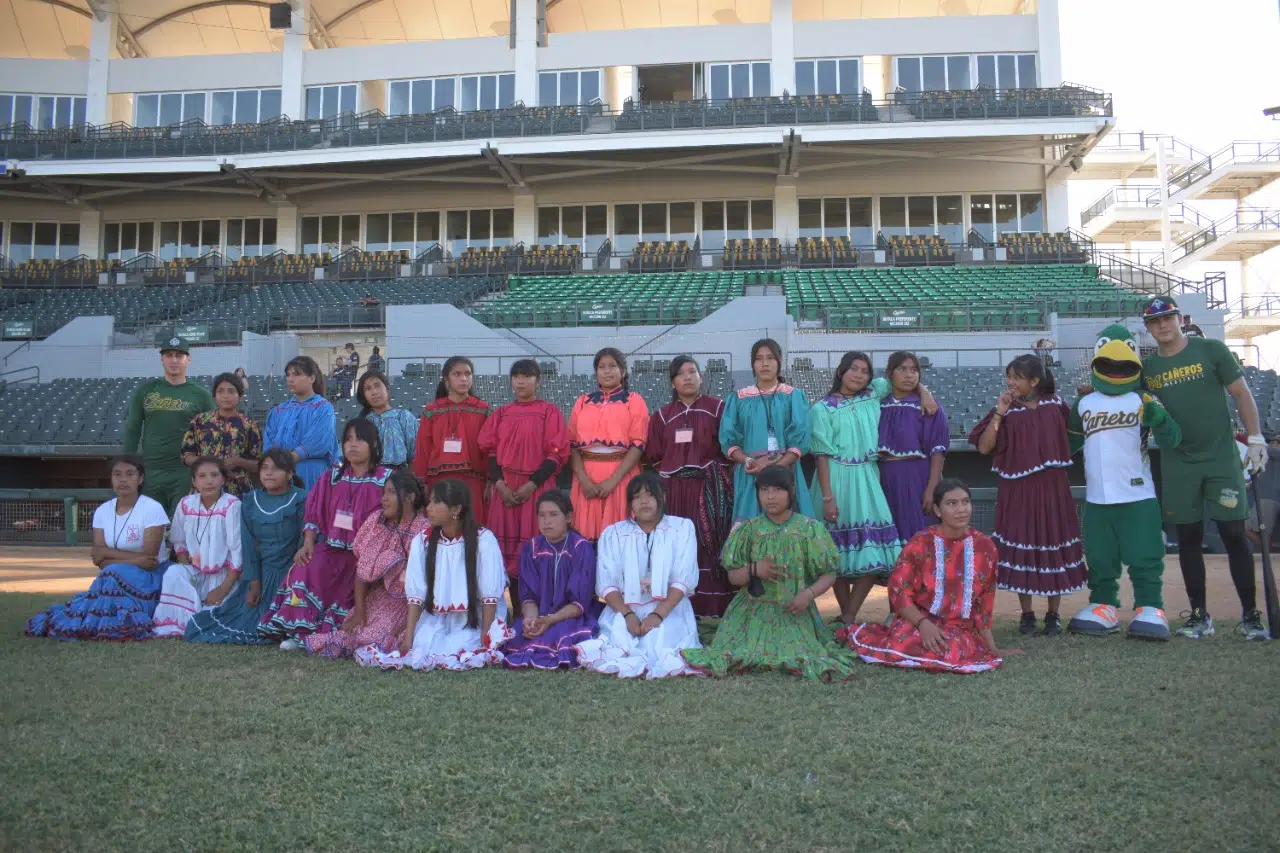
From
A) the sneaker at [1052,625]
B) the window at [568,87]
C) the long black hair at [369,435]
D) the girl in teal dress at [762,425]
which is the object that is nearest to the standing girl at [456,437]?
the long black hair at [369,435]

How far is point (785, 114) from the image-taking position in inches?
991

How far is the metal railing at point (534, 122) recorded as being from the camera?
24891 millimetres

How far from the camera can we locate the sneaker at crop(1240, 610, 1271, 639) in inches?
219

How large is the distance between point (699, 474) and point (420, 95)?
85.5 ft

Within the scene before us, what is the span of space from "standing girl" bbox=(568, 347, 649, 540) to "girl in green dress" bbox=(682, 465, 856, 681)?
104 centimetres

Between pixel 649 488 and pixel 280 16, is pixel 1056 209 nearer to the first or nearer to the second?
→ pixel 280 16

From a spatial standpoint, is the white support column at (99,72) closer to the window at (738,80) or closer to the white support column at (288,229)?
the white support column at (288,229)

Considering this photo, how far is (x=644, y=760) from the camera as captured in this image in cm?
347

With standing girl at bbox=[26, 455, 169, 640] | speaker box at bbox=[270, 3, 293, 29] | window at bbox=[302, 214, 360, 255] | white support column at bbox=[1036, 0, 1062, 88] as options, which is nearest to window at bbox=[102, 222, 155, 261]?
window at bbox=[302, 214, 360, 255]

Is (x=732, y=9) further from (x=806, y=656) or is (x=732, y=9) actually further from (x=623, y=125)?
(x=806, y=656)

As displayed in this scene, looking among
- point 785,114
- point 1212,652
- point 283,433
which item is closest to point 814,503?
point 1212,652

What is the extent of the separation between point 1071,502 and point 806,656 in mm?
2234

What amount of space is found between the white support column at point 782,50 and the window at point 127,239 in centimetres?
2023

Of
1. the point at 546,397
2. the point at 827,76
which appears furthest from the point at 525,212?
the point at 546,397
